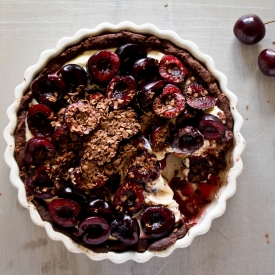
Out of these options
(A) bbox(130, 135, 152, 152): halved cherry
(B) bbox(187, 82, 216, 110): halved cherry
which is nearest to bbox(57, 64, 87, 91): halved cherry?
(A) bbox(130, 135, 152, 152): halved cherry

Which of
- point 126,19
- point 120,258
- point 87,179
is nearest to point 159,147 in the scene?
point 87,179

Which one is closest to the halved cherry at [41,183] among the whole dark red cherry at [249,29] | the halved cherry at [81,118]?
the halved cherry at [81,118]

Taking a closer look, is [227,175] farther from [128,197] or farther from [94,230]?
[94,230]

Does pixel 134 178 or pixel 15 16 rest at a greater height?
pixel 15 16

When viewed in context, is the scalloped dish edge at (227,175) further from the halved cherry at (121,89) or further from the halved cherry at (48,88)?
the halved cherry at (121,89)

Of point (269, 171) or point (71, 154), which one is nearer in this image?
point (71, 154)

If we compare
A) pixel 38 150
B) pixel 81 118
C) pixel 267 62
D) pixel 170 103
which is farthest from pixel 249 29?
pixel 38 150

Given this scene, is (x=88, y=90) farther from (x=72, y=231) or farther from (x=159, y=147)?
(x=72, y=231)
